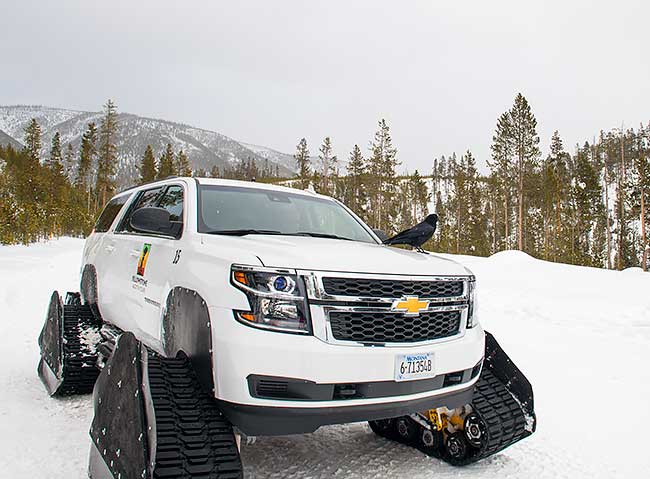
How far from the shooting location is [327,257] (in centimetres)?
276

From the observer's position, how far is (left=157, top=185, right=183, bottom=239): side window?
3.61 metres

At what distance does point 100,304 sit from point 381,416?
12.0 feet

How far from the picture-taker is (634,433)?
A: 4.32 m

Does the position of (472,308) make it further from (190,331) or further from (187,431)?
(187,431)

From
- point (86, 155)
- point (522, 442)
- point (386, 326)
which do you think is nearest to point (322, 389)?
point (386, 326)

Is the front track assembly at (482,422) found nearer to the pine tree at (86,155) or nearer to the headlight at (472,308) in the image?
the headlight at (472,308)

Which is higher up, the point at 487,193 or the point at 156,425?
the point at 487,193

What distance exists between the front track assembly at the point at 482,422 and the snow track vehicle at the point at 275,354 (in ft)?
0.04

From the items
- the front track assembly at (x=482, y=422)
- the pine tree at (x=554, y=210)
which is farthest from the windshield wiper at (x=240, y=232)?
the pine tree at (x=554, y=210)

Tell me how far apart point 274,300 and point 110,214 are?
13.6 feet

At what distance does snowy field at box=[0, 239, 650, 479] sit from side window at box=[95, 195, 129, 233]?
1.84 meters

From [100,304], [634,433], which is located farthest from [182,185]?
[634,433]

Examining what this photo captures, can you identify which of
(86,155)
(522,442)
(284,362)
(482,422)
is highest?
(86,155)

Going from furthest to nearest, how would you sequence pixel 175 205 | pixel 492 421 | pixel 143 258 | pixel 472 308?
pixel 175 205 < pixel 143 258 < pixel 492 421 < pixel 472 308
